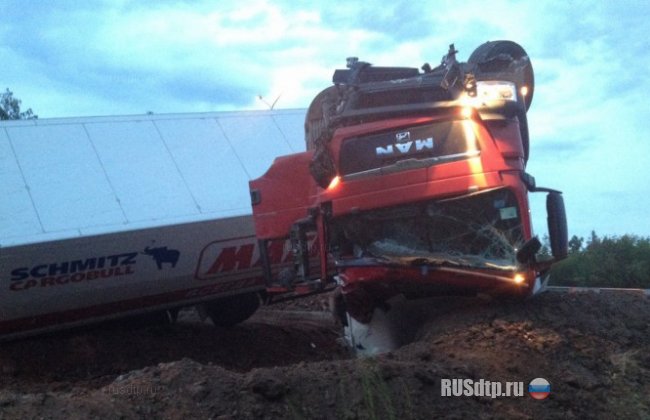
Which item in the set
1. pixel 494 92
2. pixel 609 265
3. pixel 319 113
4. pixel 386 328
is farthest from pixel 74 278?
pixel 609 265

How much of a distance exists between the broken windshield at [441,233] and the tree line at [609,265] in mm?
6069

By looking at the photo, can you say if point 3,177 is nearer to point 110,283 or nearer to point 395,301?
point 110,283

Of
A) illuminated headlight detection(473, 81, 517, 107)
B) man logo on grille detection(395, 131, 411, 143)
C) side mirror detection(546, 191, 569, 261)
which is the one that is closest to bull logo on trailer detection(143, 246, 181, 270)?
man logo on grille detection(395, 131, 411, 143)

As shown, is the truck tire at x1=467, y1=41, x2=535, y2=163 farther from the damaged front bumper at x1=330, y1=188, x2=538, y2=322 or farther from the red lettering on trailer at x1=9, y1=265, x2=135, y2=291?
the red lettering on trailer at x1=9, y1=265, x2=135, y2=291

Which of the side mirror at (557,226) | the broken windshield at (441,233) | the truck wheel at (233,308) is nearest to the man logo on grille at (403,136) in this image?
the broken windshield at (441,233)

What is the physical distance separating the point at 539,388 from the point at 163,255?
6162 millimetres

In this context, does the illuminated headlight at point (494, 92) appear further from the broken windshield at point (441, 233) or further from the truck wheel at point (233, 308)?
the truck wheel at point (233, 308)

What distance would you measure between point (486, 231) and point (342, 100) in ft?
6.45

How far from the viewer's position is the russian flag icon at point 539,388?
18.1 ft

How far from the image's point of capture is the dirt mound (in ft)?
16.1

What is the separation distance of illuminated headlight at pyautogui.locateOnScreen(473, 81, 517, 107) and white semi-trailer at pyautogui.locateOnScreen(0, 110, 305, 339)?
9.24 ft

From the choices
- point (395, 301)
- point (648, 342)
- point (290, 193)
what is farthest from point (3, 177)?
point (648, 342)

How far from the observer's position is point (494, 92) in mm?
7340

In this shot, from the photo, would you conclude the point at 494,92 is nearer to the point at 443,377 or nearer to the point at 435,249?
the point at 435,249
